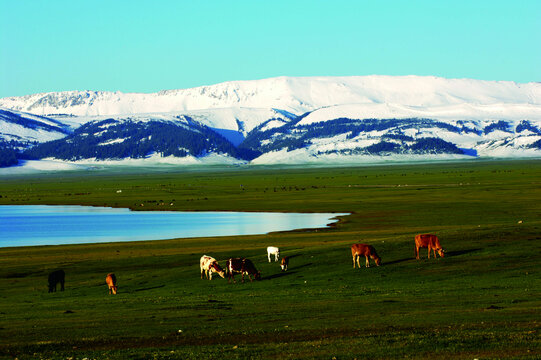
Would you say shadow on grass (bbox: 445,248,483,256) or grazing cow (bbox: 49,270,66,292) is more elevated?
grazing cow (bbox: 49,270,66,292)

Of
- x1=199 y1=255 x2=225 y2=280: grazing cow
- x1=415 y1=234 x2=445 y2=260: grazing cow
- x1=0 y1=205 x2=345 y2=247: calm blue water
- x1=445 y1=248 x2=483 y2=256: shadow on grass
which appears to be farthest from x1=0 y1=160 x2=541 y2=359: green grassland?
x1=0 y1=205 x2=345 y2=247: calm blue water

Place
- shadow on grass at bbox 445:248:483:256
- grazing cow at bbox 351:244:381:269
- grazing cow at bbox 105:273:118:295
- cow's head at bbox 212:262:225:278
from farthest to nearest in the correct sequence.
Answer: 1. shadow on grass at bbox 445:248:483:256
2. grazing cow at bbox 351:244:381:269
3. cow's head at bbox 212:262:225:278
4. grazing cow at bbox 105:273:118:295

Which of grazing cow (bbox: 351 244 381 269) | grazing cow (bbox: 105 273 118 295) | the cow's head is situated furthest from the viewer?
grazing cow (bbox: 351 244 381 269)

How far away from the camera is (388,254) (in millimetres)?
44562

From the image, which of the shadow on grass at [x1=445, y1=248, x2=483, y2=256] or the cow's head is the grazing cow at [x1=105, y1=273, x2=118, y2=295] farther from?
the shadow on grass at [x1=445, y1=248, x2=483, y2=256]

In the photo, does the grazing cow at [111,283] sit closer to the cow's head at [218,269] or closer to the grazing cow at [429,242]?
the cow's head at [218,269]

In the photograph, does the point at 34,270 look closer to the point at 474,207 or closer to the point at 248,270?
the point at 248,270

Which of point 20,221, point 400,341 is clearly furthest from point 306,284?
point 20,221

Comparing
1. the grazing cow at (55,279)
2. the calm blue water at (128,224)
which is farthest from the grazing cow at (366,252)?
the calm blue water at (128,224)

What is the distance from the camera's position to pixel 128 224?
297 ft

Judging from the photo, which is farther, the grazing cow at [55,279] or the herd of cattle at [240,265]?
the grazing cow at [55,279]

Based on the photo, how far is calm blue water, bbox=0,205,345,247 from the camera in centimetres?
7469

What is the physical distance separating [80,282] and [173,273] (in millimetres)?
5130

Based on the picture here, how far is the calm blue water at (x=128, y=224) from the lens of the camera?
74.7 meters
